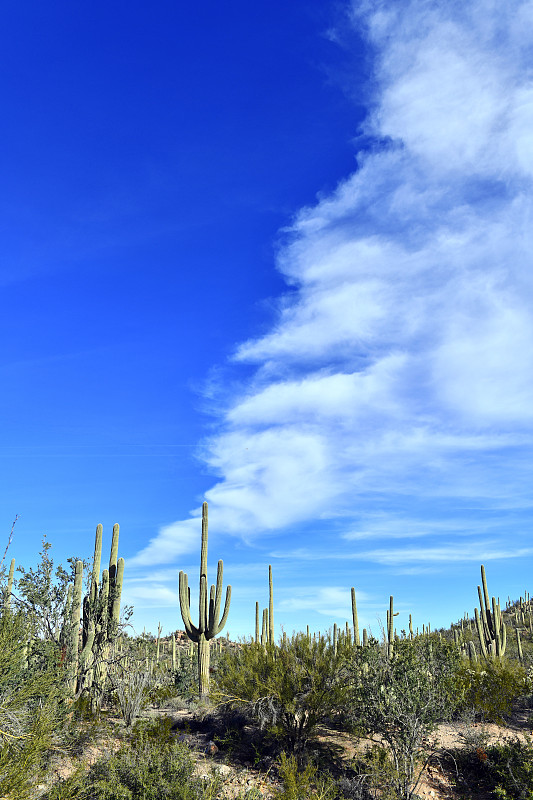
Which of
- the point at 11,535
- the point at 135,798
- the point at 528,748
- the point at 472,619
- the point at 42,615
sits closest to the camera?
the point at 135,798

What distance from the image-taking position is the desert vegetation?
10438 millimetres

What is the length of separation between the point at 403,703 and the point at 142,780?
17.3ft

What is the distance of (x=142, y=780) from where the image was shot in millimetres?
10047

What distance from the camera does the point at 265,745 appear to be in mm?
14266

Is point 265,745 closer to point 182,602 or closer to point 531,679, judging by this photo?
point 182,602

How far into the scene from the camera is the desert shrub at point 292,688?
13.8 meters

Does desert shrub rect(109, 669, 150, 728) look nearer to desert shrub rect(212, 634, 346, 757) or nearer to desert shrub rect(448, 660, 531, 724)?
desert shrub rect(212, 634, 346, 757)

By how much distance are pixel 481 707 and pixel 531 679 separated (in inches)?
138

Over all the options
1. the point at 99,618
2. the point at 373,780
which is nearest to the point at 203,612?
the point at 99,618

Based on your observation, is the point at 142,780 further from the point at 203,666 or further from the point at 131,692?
the point at 203,666

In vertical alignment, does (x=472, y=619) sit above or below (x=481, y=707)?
above

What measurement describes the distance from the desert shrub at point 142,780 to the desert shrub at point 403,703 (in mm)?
3384

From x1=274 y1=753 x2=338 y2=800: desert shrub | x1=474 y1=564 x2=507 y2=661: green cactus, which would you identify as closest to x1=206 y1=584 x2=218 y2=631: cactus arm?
A: x1=274 y1=753 x2=338 y2=800: desert shrub

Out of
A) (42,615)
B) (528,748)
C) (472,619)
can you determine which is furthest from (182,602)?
(472,619)
